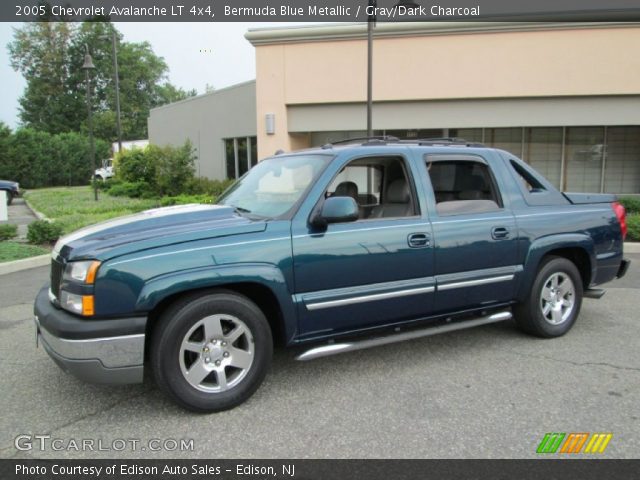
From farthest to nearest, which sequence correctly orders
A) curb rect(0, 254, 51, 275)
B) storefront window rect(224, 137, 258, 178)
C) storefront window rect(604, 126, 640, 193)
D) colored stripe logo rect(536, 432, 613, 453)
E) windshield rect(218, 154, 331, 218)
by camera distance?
storefront window rect(224, 137, 258, 178)
storefront window rect(604, 126, 640, 193)
curb rect(0, 254, 51, 275)
windshield rect(218, 154, 331, 218)
colored stripe logo rect(536, 432, 613, 453)

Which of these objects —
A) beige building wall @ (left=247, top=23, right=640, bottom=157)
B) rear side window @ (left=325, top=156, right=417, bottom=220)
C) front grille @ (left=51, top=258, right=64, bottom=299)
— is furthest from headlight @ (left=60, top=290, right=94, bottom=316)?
beige building wall @ (left=247, top=23, right=640, bottom=157)

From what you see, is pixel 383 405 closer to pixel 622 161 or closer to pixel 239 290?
pixel 239 290

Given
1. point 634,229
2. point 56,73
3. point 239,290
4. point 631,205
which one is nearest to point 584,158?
point 631,205

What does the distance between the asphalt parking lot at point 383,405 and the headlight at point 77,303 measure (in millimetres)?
776

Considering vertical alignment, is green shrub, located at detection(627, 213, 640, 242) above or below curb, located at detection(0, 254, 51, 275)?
above

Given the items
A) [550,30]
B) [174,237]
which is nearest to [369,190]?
[174,237]

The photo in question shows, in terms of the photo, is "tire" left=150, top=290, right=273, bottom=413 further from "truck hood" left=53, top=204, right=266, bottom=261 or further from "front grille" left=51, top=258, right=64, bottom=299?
"front grille" left=51, top=258, right=64, bottom=299

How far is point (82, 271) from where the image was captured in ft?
10.3

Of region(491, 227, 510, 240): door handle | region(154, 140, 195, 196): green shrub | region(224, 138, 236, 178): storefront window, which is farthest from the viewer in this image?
region(224, 138, 236, 178): storefront window

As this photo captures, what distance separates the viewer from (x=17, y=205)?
73.7 ft

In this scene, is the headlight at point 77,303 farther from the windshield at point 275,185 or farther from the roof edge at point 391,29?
the roof edge at point 391,29

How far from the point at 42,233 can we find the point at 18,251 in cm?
112

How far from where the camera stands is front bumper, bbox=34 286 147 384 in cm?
306

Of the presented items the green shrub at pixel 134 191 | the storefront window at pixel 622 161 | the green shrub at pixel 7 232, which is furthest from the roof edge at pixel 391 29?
the green shrub at pixel 134 191
